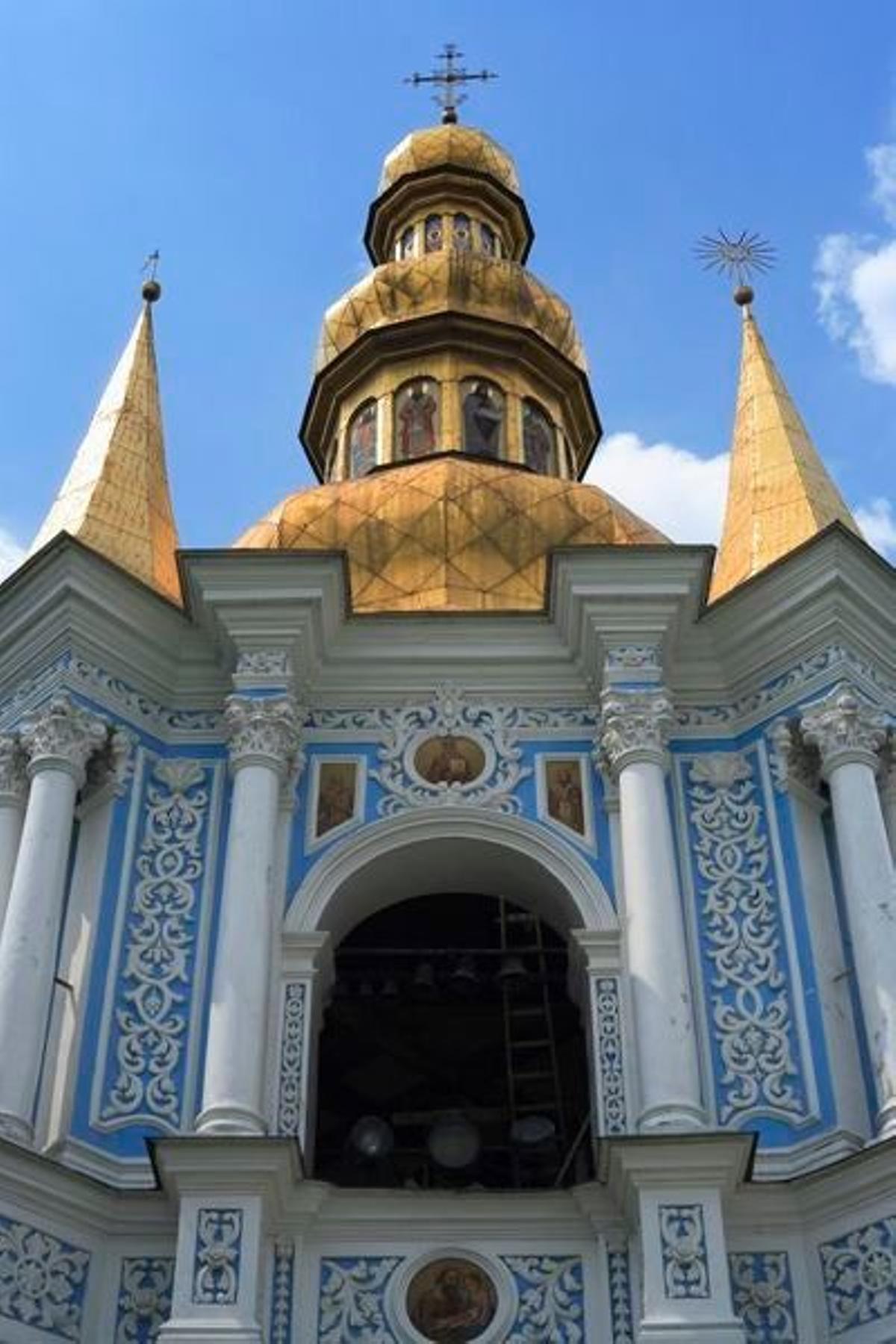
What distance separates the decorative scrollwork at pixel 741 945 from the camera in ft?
38.6

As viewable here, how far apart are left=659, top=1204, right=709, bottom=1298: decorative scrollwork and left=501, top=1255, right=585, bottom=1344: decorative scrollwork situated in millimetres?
745

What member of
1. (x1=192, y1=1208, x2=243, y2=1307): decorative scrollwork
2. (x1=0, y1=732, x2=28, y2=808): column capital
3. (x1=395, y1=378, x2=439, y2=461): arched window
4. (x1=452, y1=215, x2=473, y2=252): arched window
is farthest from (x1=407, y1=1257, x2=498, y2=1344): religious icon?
(x1=452, y1=215, x2=473, y2=252): arched window

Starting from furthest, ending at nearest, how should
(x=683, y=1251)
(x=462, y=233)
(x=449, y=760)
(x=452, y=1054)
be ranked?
(x=462, y=233)
(x=452, y=1054)
(x=449, y=760)
(x=683, y=1251)

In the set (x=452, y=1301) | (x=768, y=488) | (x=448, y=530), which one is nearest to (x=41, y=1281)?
(x=452, y=1301)

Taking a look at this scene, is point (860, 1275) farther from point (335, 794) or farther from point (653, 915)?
point (335, 794)

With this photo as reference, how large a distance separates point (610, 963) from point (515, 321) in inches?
416

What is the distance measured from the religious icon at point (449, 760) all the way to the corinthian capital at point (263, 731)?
3.00 feet

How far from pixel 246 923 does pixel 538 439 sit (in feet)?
32.6

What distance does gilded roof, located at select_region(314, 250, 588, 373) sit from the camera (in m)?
21.3

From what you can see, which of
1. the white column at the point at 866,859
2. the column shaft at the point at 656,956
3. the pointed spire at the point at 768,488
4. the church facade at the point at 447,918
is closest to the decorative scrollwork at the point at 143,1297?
the church facade at the point at 447,918

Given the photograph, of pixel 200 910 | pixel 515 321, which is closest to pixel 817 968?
pixel 200 910

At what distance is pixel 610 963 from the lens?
12.3 metres

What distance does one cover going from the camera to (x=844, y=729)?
41.8ft

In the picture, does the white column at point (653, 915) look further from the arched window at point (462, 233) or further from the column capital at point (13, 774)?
the arched window at point (462, 233)
